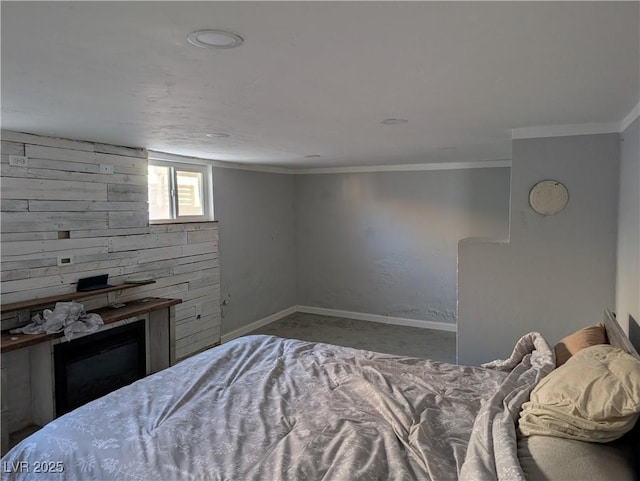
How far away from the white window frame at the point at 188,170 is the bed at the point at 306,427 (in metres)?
2.41

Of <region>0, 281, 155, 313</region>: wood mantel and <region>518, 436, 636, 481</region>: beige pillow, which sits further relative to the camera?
<region>0, 281, 155, 313</region>: wood mantel

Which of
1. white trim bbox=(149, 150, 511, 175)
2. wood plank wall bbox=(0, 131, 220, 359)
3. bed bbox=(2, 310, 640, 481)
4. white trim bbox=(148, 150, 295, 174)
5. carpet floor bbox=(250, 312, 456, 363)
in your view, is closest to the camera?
bed bbox=(2, 310, 640, 481)

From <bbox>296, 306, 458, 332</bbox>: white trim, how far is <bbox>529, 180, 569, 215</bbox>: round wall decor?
2.83 metres

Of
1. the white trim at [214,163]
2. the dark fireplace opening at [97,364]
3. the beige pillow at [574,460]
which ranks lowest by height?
the dark fireplace opening at [97,364]

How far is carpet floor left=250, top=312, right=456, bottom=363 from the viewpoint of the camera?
16.5ft

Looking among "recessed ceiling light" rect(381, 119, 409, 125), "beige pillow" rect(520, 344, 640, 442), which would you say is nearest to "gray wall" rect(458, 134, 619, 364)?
"recessed ceiling light" rect(381, 119, 409, 125)

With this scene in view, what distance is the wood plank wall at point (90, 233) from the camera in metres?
3.11

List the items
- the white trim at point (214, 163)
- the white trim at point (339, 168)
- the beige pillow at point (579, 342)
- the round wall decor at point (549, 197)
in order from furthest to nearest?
the white trim at point (339, 168)
the white trim at point (214, 163)
the round wall decor at point (549, 197)
the beige pillow at point (579, 342)

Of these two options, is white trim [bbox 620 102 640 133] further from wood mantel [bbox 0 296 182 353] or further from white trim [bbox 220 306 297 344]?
white trim [bbox 220 306 297 344]

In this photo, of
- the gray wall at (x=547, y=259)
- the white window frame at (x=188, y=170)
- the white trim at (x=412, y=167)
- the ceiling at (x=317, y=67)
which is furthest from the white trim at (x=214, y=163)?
the gray wall at (x=547, y=259)

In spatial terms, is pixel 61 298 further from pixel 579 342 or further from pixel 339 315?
pixel 339 315

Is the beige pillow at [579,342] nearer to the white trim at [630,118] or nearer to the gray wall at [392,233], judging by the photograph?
the white trim at [630,118]

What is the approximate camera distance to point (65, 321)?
3141 mm

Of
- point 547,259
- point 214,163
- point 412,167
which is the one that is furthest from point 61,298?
point 412,167
